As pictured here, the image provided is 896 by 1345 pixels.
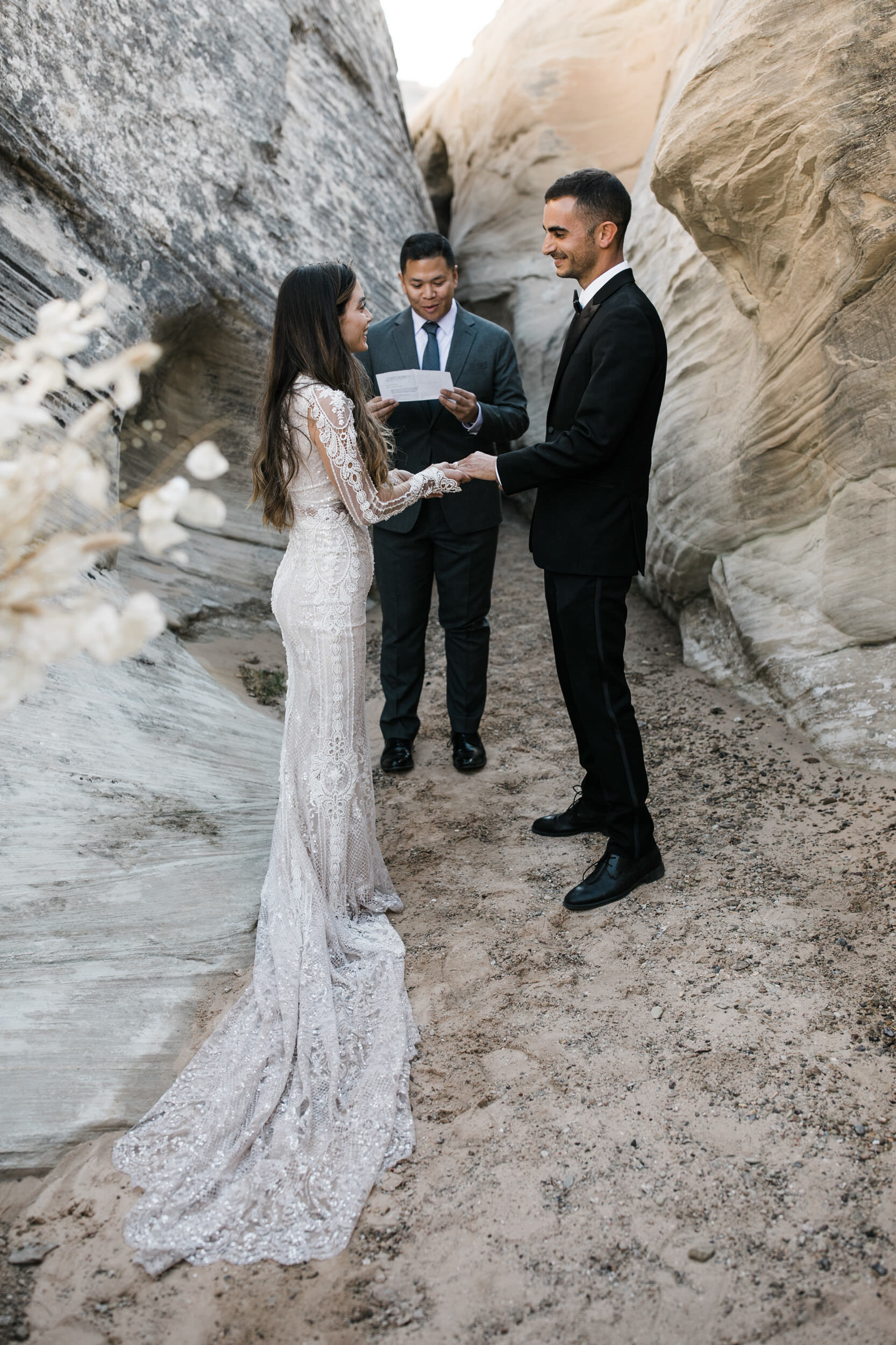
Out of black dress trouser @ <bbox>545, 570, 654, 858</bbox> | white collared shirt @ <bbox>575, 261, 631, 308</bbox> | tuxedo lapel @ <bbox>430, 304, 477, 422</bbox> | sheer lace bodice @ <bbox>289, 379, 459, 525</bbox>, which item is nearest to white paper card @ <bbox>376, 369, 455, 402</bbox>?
tuxedo lapel @ <bbox>430, 304, 477, 422</bbox>

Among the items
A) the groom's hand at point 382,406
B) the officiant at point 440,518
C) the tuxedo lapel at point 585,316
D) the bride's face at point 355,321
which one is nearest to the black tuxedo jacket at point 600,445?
the tuxedo lapel at point 585,316

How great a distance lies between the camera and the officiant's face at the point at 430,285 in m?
4.17

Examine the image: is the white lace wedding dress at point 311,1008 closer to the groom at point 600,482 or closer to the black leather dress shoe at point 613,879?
the groom at point 600,482

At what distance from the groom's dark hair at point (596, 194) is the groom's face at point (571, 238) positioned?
0.06 feet

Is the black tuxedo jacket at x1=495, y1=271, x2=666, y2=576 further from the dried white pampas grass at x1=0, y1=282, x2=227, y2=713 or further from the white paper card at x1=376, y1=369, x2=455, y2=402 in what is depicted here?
the dried white pampas grass at x1=0, y1=282, x2=227, y2=713

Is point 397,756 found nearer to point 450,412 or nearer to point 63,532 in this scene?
point 450,412

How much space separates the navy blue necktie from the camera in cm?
436

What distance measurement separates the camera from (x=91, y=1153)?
2396mm

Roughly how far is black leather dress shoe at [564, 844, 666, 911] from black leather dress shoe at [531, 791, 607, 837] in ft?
1.31

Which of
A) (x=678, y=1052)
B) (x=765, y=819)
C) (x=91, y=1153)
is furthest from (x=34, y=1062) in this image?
(x=765, y=819)

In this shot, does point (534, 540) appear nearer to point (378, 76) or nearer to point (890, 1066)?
point (890, 1066)

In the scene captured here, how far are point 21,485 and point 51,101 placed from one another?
4360mm

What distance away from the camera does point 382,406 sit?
3824 mm

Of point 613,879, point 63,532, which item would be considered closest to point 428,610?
point 613,879
